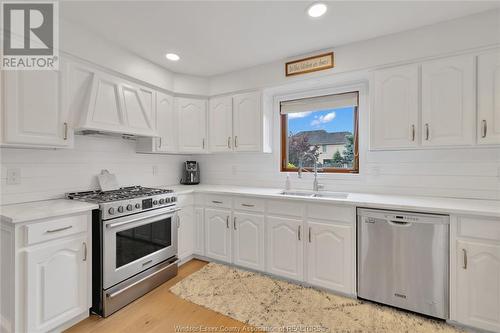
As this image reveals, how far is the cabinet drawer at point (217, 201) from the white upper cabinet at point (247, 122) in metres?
0.69

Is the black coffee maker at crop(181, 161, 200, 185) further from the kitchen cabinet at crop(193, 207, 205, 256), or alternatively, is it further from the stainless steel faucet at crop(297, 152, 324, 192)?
the stainless steel faucet at crop(297, 152, 324, 192)

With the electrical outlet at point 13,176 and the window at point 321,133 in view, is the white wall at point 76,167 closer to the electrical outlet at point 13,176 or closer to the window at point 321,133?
the electrical outlet at point 13,176

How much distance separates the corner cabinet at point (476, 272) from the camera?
5.36ft

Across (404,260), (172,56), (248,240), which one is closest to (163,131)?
(172,56)

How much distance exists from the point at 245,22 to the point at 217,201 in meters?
1.89

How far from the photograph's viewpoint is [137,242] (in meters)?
2.23

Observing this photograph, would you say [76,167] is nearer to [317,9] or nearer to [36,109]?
[36,109]

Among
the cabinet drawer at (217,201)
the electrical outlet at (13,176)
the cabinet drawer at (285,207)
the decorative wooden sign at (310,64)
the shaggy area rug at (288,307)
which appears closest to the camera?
the shaggy area rug at (288,307)

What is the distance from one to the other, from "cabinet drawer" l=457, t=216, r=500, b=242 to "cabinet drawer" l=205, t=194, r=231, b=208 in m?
2.09

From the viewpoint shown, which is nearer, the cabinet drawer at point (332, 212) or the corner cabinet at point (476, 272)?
the corner cabinet at point (476, 272)

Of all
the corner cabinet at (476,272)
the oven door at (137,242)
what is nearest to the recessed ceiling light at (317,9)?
the corner cabinet at (476,272)

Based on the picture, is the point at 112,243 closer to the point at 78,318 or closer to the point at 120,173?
the point at 78,318
